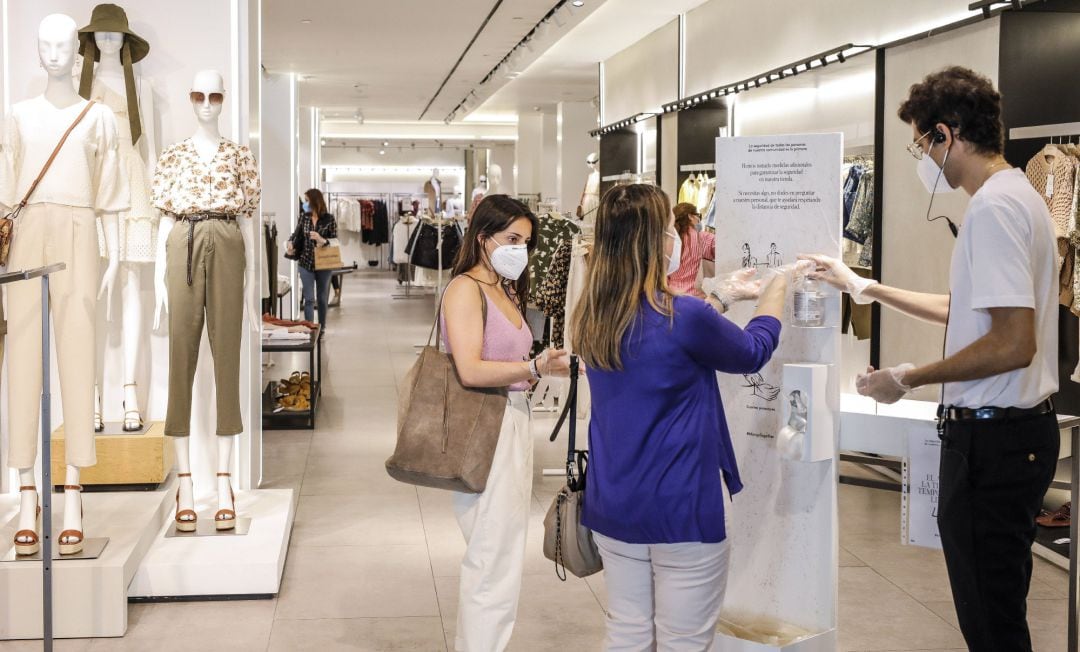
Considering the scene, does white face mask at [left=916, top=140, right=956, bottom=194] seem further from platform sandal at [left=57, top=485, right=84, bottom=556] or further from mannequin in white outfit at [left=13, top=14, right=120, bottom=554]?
platform sandal at [left=57, top=485, right=84, bottom=556]

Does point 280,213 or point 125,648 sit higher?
point 280,213

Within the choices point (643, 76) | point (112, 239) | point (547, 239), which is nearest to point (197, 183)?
point (112, 239)

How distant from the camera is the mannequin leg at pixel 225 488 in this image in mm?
4762

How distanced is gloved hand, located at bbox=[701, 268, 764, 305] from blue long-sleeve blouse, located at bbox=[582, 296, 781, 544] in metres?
0.36

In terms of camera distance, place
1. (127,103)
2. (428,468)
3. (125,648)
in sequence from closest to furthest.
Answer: (428,468)
(125,648)
(127,103)

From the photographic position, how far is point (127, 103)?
4910mm

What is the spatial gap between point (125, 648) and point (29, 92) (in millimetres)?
2629

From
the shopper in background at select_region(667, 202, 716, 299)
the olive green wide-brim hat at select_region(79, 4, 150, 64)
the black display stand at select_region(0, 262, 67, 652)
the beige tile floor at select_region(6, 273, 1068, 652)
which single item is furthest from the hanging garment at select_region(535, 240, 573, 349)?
the black display stand at select_region(0, 262, 67, 652)

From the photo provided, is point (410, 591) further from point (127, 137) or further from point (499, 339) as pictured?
point (127, 137)

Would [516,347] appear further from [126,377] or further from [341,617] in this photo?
[126,377]

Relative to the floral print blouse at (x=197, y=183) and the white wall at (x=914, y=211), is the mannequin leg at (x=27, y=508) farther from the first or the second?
the white wall at (x=914, y=211)

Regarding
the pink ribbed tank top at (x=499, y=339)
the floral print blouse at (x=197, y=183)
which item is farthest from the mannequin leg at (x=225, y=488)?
the pink ribbed tank top at (x=499, y=339)

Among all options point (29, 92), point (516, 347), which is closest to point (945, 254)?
point (516, 347)

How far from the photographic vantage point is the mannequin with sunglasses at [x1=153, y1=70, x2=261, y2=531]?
4617 millimetres
